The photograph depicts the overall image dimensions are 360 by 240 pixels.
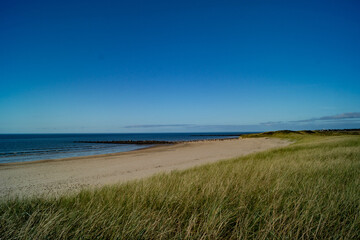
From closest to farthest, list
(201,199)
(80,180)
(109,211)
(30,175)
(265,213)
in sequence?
(265,213)
(109,211)
(201,199)
(80,180)
(30,175)

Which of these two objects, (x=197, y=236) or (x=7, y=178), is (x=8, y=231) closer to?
(x=197, y=236)

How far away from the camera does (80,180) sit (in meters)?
11.6

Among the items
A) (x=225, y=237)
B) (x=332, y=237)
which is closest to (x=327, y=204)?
(x=332, y=237)

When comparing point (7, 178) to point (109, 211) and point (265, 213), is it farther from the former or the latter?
point (265, 213)

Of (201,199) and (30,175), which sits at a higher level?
(201,199)

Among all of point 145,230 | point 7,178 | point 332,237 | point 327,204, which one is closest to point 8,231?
point 145,230

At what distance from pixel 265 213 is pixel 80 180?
1209cm

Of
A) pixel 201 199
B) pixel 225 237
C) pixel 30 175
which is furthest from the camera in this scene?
pixel 30 175

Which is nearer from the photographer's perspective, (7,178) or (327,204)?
(327,204)

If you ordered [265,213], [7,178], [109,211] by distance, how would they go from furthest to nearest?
1. [7,178]
2. [109,211]
3. [265,213]

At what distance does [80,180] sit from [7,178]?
18.7 feet

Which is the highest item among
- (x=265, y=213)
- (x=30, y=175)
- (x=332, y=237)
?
(x=265, y=213)

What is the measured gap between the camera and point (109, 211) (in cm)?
263

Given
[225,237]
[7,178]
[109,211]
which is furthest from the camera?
[7,178]
